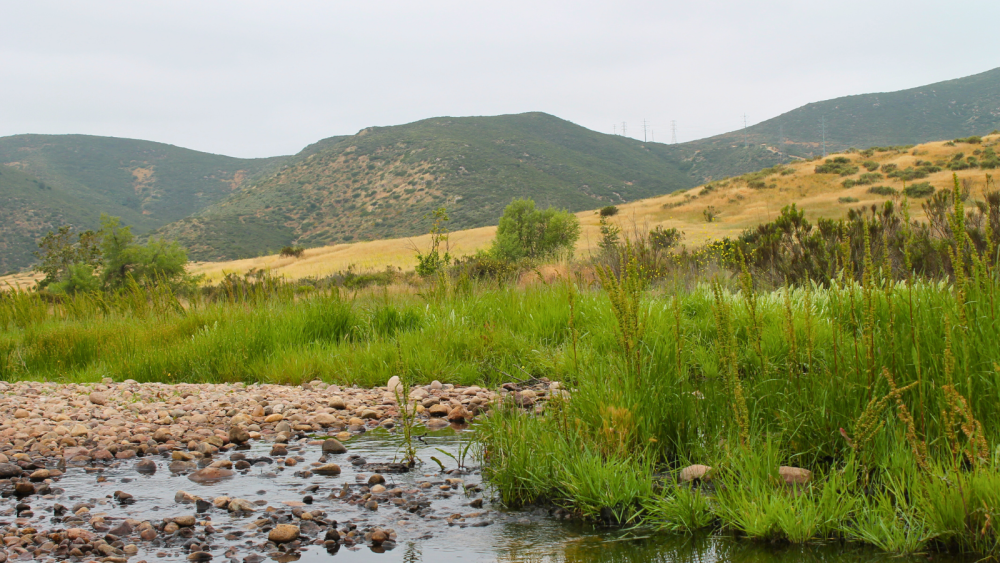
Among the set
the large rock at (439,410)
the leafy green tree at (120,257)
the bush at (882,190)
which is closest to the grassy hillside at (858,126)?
the bush at (882,190)

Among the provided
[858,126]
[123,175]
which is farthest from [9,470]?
[123,175]

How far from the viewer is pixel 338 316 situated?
26.0 ft

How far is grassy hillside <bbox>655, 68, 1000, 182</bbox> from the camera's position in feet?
368

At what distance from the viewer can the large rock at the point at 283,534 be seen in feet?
9.39

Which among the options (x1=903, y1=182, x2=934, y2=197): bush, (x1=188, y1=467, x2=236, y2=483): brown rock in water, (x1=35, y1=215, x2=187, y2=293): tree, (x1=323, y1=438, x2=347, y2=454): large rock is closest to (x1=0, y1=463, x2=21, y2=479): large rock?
(x1=188, y1=467, x2=236, y2=483): brown rock in water

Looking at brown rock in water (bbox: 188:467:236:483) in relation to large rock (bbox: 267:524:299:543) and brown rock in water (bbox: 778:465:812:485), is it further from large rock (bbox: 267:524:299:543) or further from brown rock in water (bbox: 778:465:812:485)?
brown rock in water (bbox: 778:465:812:485)

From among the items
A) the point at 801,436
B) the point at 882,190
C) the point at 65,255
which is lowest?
the point at 801,436

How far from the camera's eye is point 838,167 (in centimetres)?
5484

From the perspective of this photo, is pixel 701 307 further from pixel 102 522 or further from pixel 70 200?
pixel 70 200

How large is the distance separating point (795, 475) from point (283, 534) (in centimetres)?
244

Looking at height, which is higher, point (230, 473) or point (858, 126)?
point (858, 126)

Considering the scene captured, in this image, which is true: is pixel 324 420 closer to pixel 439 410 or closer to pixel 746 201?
pixel 439 410

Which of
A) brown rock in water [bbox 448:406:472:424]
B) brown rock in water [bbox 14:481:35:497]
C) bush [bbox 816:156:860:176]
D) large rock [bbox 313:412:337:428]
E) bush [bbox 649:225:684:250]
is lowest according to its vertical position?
brown rock in water [bbox 448:406:472:424]

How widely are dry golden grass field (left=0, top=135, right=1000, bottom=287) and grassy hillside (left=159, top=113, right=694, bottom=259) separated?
557 inches
